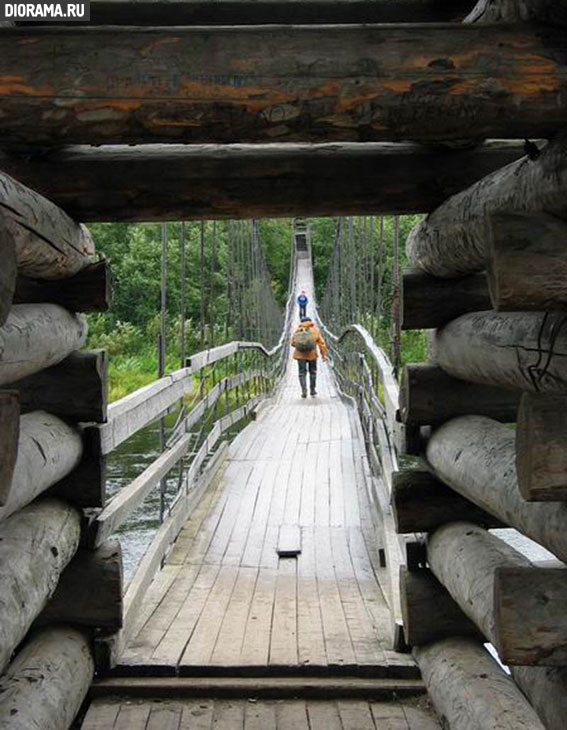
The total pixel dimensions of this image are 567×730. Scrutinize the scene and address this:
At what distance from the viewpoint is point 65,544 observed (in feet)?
9.75

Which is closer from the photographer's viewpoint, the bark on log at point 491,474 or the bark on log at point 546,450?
the bark on log at point 546,450

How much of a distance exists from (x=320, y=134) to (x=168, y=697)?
190 cm

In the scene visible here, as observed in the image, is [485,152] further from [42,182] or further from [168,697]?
[168,697]

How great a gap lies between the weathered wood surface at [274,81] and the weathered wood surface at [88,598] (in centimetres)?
167

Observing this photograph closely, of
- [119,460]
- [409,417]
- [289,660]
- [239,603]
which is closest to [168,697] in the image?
[289,660]

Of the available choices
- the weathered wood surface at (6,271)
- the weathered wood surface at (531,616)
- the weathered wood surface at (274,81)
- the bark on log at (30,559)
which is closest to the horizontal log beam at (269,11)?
the weathered wood surface at (274,81)

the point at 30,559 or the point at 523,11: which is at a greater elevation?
the point at 523,11

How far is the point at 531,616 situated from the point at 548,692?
1.35 ft

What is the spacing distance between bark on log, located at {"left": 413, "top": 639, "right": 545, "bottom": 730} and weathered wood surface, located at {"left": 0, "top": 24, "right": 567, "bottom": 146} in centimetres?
144

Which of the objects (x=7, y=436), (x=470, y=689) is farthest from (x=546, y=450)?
(x=470, y=689)

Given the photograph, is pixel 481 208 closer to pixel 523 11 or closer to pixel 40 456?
pixel 523 11

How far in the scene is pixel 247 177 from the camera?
2.97 m

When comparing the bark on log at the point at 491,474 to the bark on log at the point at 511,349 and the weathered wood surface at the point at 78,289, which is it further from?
the weathered wood surface at the point at 78,289

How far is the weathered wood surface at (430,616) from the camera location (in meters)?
3.30
